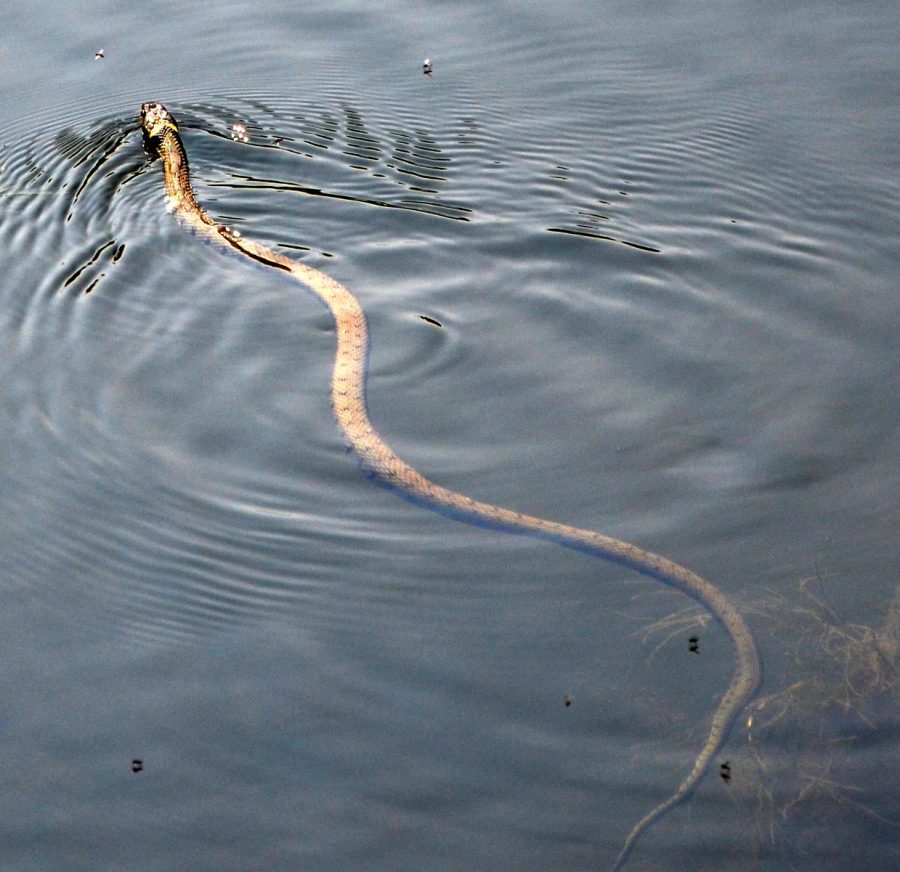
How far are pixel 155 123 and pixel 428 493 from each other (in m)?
4.42

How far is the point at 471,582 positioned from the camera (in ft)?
14.8

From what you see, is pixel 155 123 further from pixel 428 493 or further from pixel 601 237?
pixel 428 493

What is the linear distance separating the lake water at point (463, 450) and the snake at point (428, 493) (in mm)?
→ 58

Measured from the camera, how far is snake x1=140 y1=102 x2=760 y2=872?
386 centimetres

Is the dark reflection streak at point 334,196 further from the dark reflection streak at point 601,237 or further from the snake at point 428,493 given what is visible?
the dark reflection streak at point 601,237

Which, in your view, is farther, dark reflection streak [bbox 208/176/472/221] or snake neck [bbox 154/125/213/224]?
snake neck [bbox 154/125/213/224]

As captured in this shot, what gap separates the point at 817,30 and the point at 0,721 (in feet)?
25.8

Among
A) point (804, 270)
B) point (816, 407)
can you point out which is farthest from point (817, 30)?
point (816, 407)

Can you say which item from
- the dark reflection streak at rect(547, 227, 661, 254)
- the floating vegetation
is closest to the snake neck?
the dark reflection streak at rect(547, 227, 661, 254)

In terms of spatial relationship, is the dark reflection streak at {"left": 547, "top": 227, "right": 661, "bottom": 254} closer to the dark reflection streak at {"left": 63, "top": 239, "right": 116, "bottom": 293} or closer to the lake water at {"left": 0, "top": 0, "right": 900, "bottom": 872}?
the lake water at {"left": 0, "top": 0, "right": 900, "bottom": 872}

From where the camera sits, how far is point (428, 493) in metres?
5.00

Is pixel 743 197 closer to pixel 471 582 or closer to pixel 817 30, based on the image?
pixel 817 30

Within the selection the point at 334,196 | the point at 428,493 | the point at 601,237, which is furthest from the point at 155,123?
the point at 428,493

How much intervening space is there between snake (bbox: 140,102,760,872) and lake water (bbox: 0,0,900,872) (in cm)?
6
